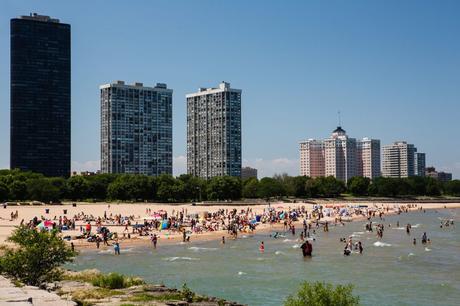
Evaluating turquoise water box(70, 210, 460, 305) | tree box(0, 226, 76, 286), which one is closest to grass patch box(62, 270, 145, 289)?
tree box(0, 226, 76, 286)

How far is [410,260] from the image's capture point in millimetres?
49844

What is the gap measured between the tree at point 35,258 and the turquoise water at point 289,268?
36.0 ft

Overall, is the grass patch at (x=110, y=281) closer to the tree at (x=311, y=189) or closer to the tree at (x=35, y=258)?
the tree at (x=35, y=258)

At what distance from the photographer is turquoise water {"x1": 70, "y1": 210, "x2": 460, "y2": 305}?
115 feet

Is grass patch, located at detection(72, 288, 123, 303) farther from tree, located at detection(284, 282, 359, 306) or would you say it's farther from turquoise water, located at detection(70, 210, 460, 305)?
tree, located at detection(284, 282, 359, 306)

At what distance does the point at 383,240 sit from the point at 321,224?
1006 inches

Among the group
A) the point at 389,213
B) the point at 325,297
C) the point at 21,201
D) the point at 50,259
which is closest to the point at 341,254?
the point at 50,259

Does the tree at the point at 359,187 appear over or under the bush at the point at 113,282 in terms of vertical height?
over

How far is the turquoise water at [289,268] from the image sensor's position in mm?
35144

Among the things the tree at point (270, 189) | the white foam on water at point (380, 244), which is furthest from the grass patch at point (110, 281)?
the tree at point (270, 189)

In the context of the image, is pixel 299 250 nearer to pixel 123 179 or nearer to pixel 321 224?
pixel 321 224

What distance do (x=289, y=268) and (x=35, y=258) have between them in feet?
78.0

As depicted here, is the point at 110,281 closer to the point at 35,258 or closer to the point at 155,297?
the point at 155,297

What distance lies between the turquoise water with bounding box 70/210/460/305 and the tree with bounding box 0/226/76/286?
1096 centimetres
